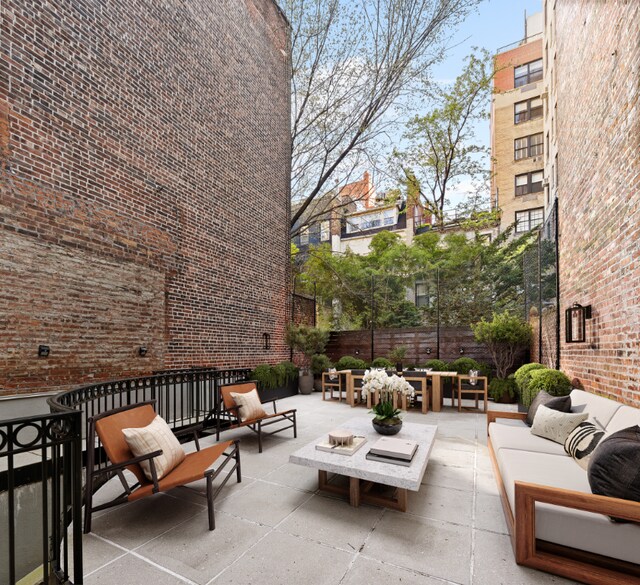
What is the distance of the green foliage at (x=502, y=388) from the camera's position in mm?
7129

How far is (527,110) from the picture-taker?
589 inches

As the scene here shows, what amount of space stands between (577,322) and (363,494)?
11.8 feet

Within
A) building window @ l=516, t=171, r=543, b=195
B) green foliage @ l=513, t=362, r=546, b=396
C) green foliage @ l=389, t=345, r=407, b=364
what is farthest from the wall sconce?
building window @ l=516, t=171, r=543, b=195

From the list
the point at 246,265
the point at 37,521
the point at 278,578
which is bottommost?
the point at 37,521

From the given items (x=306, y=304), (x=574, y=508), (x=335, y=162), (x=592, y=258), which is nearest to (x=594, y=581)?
(x=574, y=508)

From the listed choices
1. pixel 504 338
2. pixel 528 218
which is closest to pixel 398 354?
pixel 504 338

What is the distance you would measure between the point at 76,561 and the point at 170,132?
6194 mm

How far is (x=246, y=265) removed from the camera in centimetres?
779

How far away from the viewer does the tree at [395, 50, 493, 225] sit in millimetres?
12477

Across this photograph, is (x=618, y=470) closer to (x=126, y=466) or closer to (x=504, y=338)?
(x=126, y=466)

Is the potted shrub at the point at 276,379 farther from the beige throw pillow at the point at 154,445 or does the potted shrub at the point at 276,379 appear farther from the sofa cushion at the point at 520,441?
the sofa cushion at the point at 520,441

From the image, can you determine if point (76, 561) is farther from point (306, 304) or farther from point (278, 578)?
point (306, 304)

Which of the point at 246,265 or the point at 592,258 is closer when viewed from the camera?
the point at 592,258

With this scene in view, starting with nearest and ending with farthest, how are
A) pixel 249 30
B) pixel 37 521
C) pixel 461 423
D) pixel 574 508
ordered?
pixel 574 508 < pixel 37 521 < pixel 461 423 < pixel 249 30
